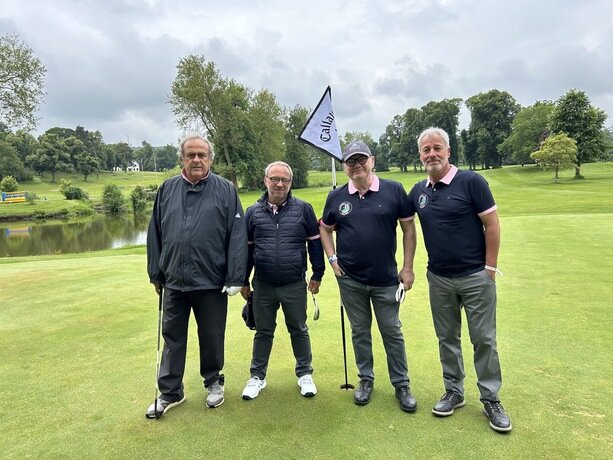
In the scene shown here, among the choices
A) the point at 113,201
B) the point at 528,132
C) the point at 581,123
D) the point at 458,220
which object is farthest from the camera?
the point at 528,132

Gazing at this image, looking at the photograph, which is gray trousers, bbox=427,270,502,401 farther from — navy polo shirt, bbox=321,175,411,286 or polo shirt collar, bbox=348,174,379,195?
polo shirt collar, bbox=348,174,379,195

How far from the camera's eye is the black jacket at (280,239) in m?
3.60

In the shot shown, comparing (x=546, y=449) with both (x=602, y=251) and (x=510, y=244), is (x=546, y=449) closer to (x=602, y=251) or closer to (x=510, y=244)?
(x=602, y=251)

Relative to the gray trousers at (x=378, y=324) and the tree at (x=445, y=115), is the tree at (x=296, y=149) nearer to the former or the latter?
the tree at (x=445, y=115)

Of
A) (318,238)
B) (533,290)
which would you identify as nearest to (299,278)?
(318,238)

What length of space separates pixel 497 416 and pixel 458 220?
1481mm

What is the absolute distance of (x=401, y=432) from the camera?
9.49 feet

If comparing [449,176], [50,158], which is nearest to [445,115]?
[449,176]

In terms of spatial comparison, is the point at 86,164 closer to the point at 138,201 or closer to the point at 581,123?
the point at 138,201

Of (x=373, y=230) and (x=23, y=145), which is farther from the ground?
(x=23, y=145)

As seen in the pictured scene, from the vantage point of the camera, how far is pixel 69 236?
29734mm

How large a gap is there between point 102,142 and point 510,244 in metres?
106

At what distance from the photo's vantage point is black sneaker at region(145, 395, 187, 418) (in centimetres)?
321

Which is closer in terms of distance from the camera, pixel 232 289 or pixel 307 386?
pixel 232 289
